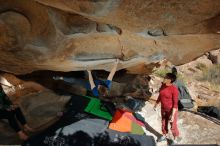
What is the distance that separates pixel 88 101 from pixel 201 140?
3.05m

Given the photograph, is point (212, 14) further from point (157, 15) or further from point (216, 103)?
point (216, 103)

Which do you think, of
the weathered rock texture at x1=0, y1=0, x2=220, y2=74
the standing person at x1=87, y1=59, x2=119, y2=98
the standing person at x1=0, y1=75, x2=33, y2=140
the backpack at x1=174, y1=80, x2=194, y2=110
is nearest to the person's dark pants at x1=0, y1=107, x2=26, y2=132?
the standing person at x1=0, y1=75, x2=33, y2=140

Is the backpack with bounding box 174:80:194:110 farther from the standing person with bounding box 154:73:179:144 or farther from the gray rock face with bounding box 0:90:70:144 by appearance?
the gray rock face with bounding box 0:90:70:144

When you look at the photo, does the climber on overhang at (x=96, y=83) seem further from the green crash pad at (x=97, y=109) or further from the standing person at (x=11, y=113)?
the standing person at (x=11, y=113)

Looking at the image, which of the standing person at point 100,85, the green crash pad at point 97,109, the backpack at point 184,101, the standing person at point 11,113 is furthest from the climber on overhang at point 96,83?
the backpack at point 184,101

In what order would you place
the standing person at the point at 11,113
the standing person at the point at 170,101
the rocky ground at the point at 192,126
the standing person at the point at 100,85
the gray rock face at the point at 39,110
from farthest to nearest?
the rocky ground at the point at 192,126, the standing person at the point at 100,85, the gray rock face at the point at 39,110, the standing person at the point at 170,101, the standing person at the point at 11,113

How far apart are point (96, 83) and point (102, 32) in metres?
1.65

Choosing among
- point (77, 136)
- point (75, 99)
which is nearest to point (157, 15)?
point (77, 136)

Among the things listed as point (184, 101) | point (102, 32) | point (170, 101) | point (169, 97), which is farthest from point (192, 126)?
point (102, 32)

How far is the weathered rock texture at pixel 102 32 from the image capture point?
660cm

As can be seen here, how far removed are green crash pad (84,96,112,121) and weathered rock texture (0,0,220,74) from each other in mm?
902

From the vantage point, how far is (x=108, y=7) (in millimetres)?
6137

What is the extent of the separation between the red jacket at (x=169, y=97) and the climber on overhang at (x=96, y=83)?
1.35 meters

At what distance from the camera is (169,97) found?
8.86 m
